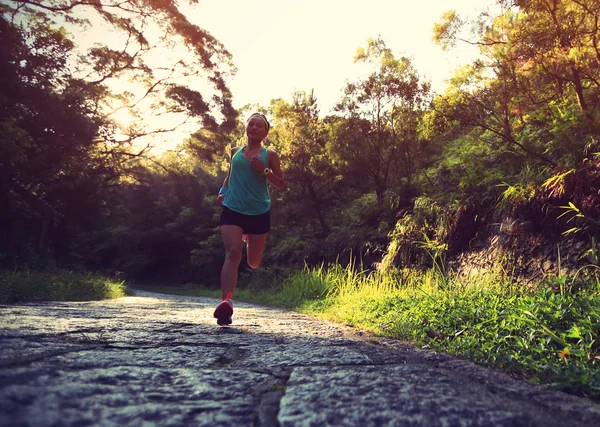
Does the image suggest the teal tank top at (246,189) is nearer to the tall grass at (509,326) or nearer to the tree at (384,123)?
the tall grass at (509,326)

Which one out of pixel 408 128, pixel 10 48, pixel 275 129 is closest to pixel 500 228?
pixel 408 128

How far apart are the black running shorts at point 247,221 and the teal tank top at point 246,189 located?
0.04 meters

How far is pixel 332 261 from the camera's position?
1093 centimetres

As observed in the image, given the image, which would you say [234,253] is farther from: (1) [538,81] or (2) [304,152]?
(2) [304,152]

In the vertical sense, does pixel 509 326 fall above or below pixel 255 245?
below

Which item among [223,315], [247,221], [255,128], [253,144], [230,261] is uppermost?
[255,128]

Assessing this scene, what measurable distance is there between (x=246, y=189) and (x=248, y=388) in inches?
105

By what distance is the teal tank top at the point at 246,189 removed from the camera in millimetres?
3893

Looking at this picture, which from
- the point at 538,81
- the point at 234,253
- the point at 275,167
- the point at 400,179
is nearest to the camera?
the point at 234,253

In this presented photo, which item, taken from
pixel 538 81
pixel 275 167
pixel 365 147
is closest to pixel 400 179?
pixel 365 147

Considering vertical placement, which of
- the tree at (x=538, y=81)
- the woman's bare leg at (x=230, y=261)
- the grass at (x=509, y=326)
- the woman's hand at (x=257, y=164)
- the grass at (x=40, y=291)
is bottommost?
the grass at (x=40, y=291)

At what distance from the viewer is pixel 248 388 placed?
1.46 meters

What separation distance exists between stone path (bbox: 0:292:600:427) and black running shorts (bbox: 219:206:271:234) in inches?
66.1

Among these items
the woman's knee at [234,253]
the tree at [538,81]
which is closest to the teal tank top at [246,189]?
the woman's knee at [234,253]
